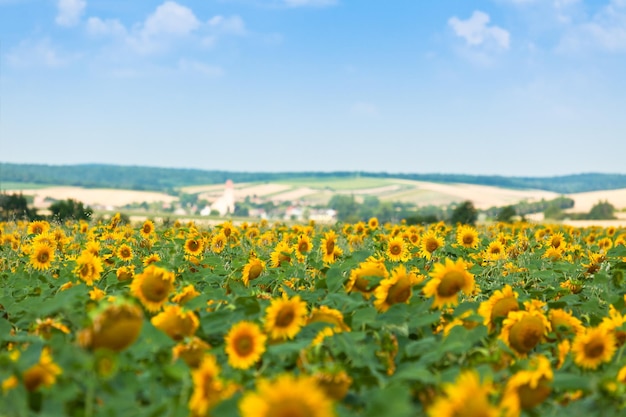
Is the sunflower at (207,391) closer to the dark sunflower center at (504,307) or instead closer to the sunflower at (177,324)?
the sunflower at (177,324)

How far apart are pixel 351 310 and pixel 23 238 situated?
7.84 metres

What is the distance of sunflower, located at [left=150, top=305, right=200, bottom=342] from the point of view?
3.51 meters

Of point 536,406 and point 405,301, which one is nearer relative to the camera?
point 536,406

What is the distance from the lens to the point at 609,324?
3939mm

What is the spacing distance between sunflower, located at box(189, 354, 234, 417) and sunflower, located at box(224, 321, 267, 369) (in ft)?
1.78

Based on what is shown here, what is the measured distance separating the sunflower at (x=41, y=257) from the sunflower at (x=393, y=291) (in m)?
4.54

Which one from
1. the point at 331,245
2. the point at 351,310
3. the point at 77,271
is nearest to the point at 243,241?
the point at 331,245

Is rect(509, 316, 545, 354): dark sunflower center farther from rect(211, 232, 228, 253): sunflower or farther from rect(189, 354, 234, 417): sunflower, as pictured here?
rect(211, 232, 228, 253): sunflower

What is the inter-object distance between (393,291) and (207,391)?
5.52ft

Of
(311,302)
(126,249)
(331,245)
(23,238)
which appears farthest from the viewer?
(23,238)

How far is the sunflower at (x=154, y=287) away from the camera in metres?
3.84

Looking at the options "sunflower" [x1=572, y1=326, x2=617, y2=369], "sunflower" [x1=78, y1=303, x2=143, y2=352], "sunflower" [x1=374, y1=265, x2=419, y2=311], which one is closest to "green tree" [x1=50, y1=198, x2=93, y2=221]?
"sunflower" [x1=374, y1=265, x2=419, y2=311]

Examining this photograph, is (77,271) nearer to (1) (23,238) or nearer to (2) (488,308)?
(2) (488,308)

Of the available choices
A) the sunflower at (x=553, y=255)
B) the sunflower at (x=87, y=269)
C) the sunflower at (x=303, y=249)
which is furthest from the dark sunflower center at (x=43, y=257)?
the sunflower at (x=553, y=255)
